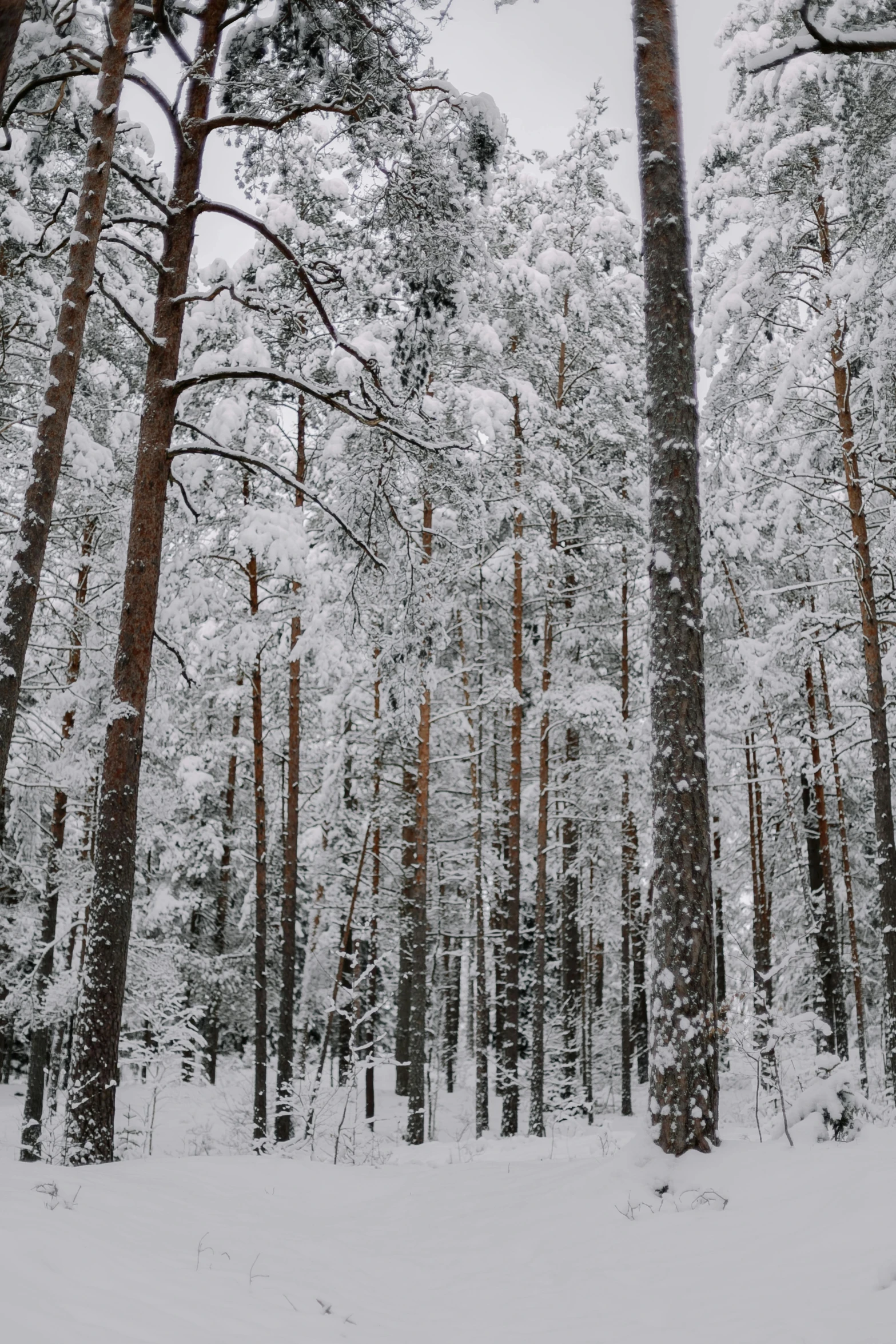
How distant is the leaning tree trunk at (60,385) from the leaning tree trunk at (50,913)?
17.2ft

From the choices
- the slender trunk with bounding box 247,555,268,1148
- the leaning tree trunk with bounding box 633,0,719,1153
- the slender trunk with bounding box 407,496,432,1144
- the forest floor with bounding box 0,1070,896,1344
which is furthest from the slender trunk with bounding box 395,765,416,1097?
the leaning tree trunk with bounding box 633,0,719,1153

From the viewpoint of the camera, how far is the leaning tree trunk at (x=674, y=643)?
544 centimetres

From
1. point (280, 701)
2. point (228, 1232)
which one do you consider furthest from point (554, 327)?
point (228, 1232)

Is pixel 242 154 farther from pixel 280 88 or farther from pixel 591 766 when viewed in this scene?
pixel 591 766

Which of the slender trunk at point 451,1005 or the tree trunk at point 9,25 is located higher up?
the tree trunk at point 9,25

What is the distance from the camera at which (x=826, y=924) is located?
1728cm

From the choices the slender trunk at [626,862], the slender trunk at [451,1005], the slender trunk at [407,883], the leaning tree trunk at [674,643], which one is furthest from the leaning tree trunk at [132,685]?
the slender trunk at [451,1005]

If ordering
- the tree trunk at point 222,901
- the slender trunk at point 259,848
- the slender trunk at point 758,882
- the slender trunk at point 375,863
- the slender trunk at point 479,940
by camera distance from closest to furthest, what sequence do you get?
the slender trunk at point 259,848
the slender trunk at point 375,863
the slender trunk at point 479,940
the slender trunk at point 758,882
the tree trunk at point 222,901

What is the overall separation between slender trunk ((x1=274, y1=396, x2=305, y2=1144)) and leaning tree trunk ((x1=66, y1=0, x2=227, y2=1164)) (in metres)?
5.28

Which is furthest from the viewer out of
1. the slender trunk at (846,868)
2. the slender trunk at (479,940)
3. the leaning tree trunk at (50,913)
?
the slender trunk at (479,940)

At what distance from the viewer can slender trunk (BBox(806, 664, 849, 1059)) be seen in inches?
675

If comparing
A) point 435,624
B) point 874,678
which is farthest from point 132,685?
point 874,678

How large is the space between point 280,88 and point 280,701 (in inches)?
545

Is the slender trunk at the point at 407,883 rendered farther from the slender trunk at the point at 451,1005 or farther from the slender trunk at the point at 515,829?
the slender trunk at the point at 451,1005
